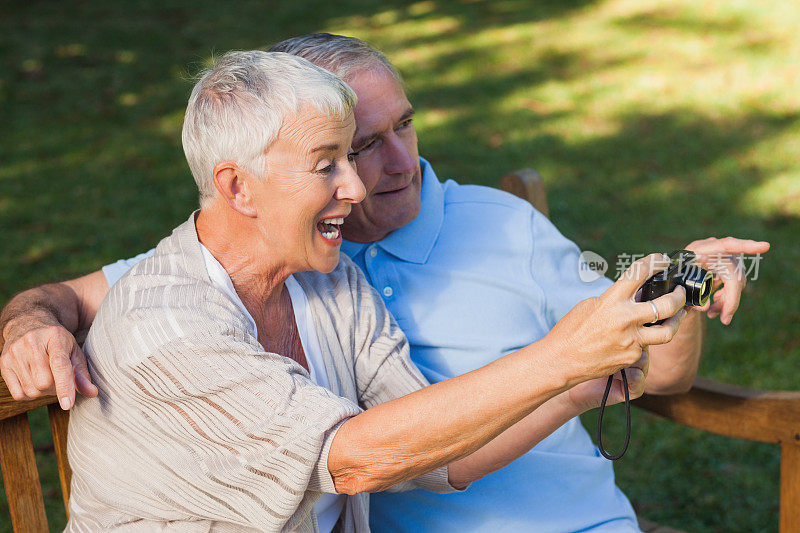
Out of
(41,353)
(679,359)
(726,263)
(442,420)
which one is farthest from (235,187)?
(679,359)

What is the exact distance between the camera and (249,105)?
1.78 m

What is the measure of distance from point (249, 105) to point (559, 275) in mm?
1065

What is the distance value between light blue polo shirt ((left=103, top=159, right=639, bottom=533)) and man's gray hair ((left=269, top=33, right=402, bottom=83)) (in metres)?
0.44

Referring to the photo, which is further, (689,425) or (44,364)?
(689,425)

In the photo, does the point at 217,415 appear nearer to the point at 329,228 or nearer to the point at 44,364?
the point at 44,364

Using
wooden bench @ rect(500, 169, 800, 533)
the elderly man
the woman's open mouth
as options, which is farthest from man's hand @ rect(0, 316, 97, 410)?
wooden bench @ rect(500, 169, 800, 533)

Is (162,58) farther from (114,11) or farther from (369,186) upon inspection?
(369,186)

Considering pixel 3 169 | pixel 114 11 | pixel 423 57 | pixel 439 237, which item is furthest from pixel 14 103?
pixel 439 237

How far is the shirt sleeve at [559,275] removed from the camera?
242 centimetres

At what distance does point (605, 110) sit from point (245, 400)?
6.08 metres

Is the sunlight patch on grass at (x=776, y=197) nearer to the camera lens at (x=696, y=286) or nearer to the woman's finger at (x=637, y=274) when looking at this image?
the camera lens at (x=696, y=286)

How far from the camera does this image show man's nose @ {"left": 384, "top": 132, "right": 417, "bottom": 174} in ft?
7.67

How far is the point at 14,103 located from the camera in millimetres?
7961

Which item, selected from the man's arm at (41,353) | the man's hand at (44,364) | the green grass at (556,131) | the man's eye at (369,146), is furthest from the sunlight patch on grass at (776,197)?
the man's hand at (44,364)
